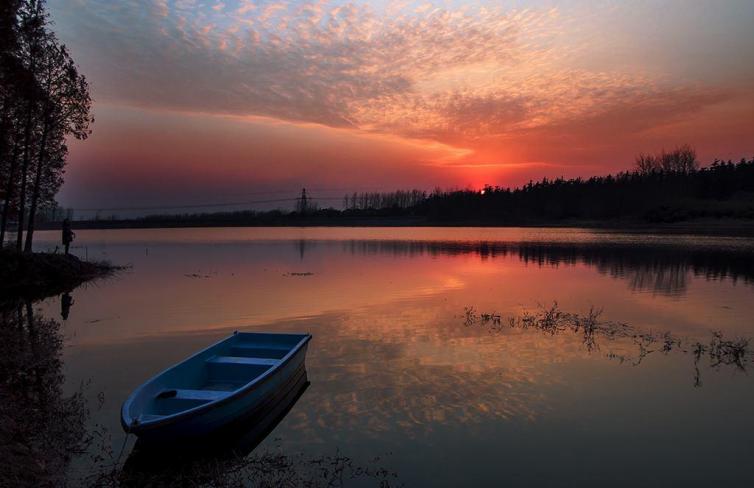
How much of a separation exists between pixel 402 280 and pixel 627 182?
142970 millimetres

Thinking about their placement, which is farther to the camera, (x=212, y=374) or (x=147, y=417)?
(x=212, y=374)

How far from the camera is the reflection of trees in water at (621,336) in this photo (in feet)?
48.0

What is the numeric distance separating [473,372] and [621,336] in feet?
24.0

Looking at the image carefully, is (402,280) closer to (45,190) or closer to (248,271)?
(248,271)

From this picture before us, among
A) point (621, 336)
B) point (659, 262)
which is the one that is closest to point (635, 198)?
point (659, 262)

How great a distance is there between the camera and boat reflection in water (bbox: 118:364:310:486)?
297 inches

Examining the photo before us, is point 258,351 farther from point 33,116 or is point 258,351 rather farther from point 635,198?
point 635,198

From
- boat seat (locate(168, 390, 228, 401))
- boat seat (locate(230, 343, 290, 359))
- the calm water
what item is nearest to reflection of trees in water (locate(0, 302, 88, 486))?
the calm water

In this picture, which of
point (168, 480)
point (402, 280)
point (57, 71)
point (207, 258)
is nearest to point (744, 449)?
point (168, 480)

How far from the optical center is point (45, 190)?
3206cm

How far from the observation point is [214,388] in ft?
36.3

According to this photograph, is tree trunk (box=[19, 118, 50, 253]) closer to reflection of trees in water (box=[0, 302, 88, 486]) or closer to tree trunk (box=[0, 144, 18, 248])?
tree trunk (box=[0, 144, 18, 248])

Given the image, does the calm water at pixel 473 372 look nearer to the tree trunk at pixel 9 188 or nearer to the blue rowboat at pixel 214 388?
the blue rowboat at pixel 214 388

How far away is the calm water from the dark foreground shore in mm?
2261
